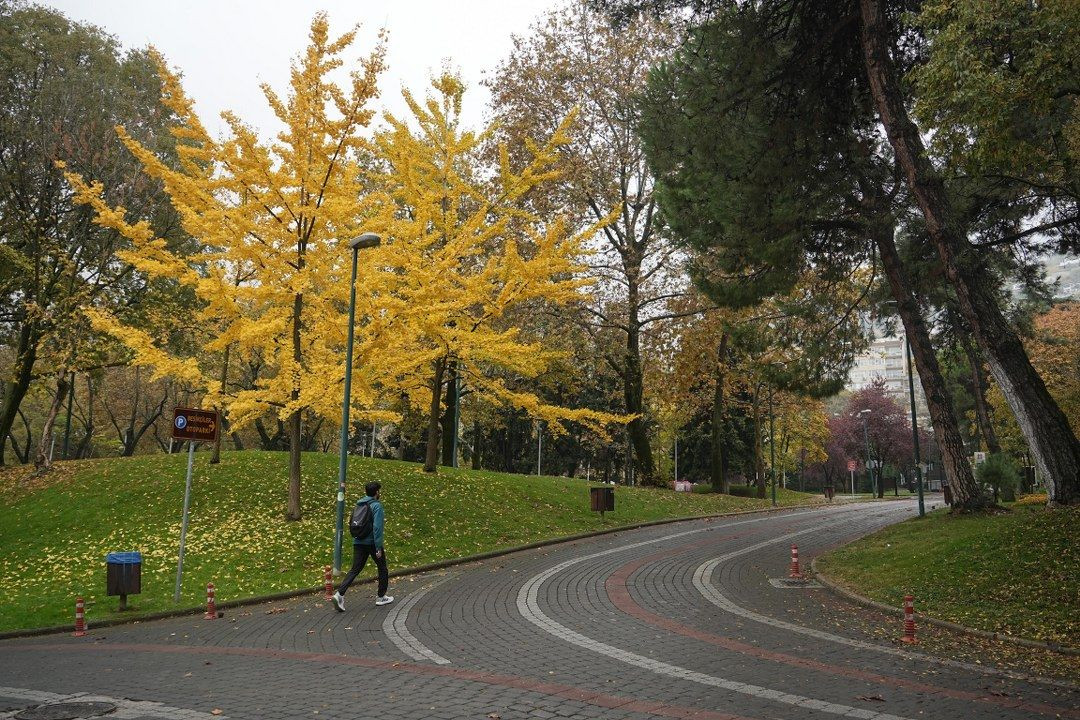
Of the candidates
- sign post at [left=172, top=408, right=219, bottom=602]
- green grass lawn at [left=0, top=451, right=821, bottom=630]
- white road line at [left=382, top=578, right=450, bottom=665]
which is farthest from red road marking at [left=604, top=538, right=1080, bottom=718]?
sign post at [left=172, top=408, right=219, bottom=602]

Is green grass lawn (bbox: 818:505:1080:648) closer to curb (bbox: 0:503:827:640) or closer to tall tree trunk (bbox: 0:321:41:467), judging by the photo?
curb (bbox: 0:503:827:640)

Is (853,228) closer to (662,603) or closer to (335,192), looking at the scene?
(662,603)

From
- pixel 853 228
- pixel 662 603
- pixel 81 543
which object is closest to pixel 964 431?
pixel 853 228

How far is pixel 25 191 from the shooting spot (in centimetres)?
2314

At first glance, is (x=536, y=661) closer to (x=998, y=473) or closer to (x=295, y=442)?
(x=295, y=442)

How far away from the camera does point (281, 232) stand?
660 inches

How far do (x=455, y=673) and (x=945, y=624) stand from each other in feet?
22.0

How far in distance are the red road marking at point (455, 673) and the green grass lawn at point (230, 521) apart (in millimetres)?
2468

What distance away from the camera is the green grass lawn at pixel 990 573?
30.4 feet

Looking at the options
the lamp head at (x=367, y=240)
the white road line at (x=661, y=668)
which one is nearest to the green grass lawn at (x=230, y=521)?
the white road line at (x=661, y=668)

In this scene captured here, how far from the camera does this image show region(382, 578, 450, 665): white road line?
8.02 m

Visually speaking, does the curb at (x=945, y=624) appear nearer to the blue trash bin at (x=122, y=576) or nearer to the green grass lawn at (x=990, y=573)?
the green grass lawn at (x=990, y=573)

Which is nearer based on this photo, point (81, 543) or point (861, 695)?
point (861, 695)

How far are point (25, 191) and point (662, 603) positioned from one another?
79.9ft
